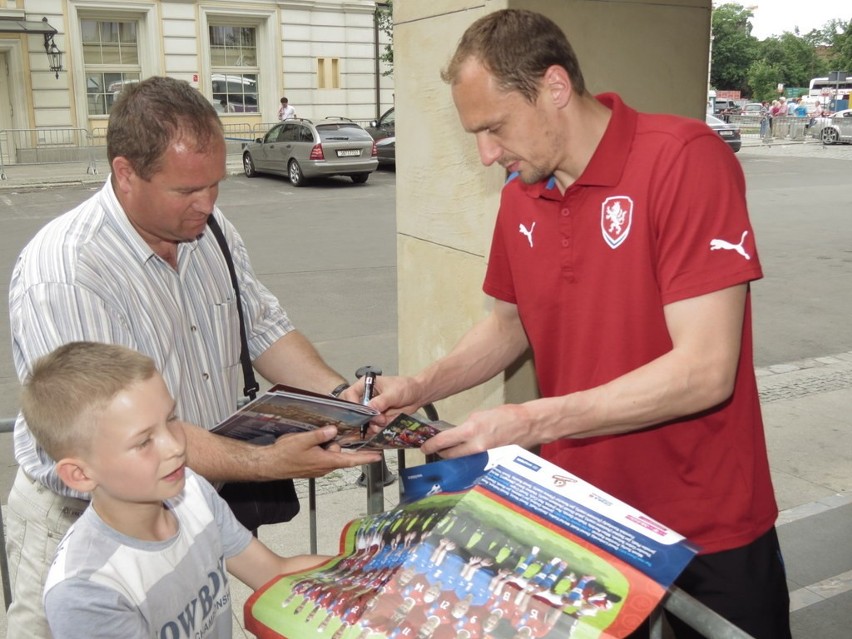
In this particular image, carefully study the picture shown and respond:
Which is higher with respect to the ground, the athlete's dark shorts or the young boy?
the young boy

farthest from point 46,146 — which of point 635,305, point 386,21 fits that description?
point 635,305

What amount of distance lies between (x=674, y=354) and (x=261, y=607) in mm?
1031

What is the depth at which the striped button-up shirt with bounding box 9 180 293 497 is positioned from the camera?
88.4 inches

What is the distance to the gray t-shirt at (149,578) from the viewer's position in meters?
1.77

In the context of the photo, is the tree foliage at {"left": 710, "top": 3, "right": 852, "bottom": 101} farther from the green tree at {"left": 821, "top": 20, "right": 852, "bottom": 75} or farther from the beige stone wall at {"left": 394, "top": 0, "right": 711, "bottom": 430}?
the beige stone wall at {"left": 394, "top": 0, "right": 711, "bottom": 430}

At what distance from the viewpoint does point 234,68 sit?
3203 cm

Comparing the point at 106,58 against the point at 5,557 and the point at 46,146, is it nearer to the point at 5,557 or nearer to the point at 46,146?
the point at 46,146

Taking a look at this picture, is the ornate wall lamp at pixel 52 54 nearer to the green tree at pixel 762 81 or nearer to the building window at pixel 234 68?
the building window at pixel 234 68

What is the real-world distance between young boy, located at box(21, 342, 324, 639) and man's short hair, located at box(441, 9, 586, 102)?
42.5 inches

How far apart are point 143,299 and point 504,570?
54.2 inches

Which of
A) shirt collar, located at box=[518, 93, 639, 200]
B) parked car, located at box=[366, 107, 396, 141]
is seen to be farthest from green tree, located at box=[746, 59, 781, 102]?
shirt collar, located at box=[518, 93, 639, 200]

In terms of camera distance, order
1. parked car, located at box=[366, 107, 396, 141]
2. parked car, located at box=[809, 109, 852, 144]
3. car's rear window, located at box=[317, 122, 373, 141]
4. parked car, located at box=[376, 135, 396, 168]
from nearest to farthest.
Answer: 1. car's rear window, located at box=[317, 122, 373, 141]
2. parked car, located at box=[376, 135, 396, 168]
3. parked car, located at box=[366, 107, 396, 141]
4. parked car, located at box=[809, 109, 852, 144]

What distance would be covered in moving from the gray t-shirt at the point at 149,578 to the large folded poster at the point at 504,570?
236 millimetres

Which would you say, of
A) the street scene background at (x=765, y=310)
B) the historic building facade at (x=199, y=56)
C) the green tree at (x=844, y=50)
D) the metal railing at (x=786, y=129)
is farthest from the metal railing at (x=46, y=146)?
the green tree at (x=844, y=50)
